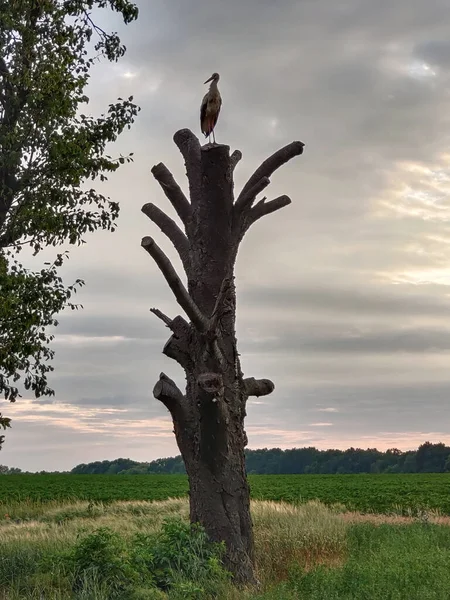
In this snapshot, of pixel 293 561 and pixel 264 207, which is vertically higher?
pixel 264 207

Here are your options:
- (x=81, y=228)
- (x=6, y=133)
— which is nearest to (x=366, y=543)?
(x=81, y=228)

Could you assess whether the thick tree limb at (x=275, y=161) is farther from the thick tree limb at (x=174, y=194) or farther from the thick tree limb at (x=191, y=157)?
the thick tree limb at (x=174, y=194)

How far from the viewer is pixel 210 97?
11.2m

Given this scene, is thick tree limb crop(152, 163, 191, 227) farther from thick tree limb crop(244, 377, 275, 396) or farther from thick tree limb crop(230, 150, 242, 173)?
thick tree limb crop(244, 377, 275, 396)

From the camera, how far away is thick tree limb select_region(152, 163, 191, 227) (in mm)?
11570

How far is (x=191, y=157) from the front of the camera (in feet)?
37.9

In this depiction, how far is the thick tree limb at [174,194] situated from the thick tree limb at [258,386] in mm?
2701

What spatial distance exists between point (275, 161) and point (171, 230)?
2049 millimetres

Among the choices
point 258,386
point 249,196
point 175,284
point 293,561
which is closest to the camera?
point 175,284

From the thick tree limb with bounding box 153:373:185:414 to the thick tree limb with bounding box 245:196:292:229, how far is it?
2944 mm

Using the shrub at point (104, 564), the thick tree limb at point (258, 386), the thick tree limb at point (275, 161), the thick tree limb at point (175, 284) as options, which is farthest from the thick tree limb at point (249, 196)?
the shrub at point (104, 564)

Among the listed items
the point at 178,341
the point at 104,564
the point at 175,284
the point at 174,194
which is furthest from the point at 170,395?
the point at 174,194

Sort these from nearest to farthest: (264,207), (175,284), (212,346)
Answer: (175,284)
(212,346)
(264,207)

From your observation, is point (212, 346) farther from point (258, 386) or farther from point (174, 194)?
point (174, 194)
